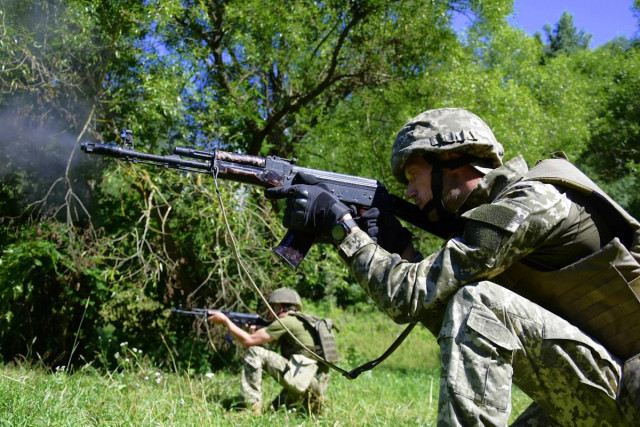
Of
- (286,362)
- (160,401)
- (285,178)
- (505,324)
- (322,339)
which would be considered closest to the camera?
(505,324)

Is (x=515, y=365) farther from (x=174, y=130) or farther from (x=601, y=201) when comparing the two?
(x=174, y=130)

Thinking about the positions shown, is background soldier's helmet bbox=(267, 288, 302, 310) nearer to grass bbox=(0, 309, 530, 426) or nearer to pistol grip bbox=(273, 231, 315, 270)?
grass bbox=(0, 309, 530, 426)

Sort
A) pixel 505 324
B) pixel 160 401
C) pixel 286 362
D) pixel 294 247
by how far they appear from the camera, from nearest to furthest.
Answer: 1. pixel 505 324
2. pixel 294 247
3. pixel 160 401
4. pixel 286 362

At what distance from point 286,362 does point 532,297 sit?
163 inches

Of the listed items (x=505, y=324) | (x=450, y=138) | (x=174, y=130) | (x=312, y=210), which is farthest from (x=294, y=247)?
(x=174, y=130)

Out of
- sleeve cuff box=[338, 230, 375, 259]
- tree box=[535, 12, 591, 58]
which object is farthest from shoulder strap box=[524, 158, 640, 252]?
tree box=[535, 12, 591, 58]

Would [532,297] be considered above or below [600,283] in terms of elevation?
below

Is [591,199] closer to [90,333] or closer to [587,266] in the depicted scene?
[587,266]

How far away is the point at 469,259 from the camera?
9.06 ft

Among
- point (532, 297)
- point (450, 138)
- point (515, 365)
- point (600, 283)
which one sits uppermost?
point (450, 138)

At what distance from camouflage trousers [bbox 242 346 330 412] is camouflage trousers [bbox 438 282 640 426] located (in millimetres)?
3766

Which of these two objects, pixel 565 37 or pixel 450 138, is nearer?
pixel 450 138

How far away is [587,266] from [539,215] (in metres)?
0.34

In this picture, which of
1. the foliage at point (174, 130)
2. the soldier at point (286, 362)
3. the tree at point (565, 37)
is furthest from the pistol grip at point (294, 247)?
the tree at point (565, 37)
